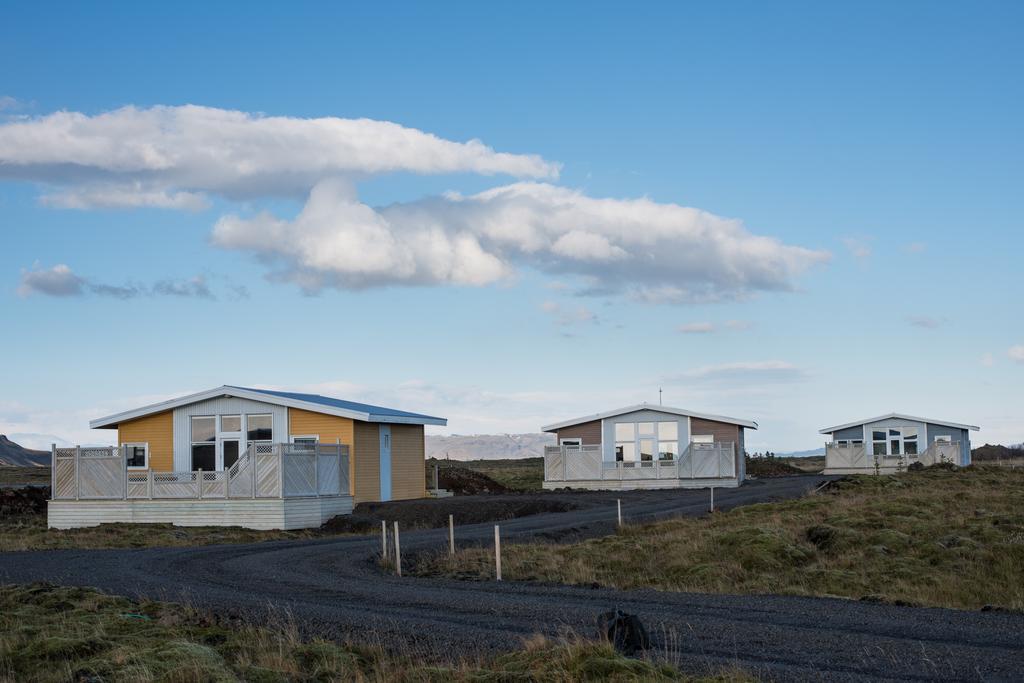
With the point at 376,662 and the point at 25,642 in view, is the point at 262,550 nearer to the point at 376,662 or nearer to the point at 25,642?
the point at 25,642

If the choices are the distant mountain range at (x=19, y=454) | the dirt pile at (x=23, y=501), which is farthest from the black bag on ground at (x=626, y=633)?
the distant mountain range at (x=19, y=454)

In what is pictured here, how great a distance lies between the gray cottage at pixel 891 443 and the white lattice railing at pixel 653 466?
35.3 feet

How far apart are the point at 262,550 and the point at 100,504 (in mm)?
10926

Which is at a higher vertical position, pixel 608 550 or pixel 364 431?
pixel 364 431

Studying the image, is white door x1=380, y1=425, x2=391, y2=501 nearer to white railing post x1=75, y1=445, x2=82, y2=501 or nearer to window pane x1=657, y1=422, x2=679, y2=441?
white railing post x1=75, y1=445, x2=82, y2=501

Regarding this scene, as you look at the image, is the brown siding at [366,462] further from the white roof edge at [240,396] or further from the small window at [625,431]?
the small window at [625,431]

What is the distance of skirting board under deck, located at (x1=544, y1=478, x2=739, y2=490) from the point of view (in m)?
47.2

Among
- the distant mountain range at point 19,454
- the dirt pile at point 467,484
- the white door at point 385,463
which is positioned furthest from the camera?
the distant mountain range at point 19,454

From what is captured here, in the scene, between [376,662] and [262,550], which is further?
[262,550]

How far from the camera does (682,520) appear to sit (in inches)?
1043

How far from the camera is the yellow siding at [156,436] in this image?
35250mm

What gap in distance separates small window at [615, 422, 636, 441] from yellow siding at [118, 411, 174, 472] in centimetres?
2108

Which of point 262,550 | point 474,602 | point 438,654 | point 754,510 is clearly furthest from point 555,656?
point 754,510

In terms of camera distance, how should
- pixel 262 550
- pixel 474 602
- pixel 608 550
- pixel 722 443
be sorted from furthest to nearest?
1. pixel 722 443
2. pixel 262 550
3. pixel 608 550
4. pixel 474 602
